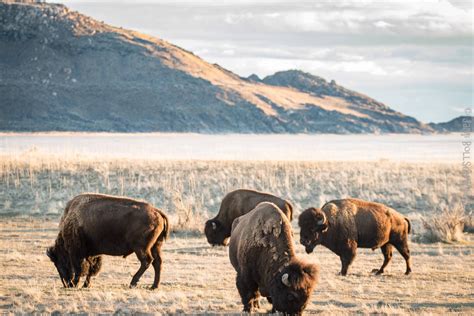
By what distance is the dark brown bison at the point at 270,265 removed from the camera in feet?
33.7

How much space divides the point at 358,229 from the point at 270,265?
6.24m

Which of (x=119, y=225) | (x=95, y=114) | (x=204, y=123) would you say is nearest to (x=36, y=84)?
(x=95, y=114)

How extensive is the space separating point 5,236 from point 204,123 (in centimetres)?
14721

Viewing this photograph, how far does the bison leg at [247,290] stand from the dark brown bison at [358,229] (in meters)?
4.18

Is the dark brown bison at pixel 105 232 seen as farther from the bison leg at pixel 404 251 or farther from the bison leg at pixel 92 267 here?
the bison leg at pixel 404 251

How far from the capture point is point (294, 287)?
1020 centimetres

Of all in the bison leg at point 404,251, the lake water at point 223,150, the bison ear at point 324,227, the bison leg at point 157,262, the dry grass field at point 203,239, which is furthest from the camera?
the lake water at point 223,150

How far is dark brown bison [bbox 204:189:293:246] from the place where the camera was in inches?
760

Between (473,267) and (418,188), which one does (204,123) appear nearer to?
(418,188)

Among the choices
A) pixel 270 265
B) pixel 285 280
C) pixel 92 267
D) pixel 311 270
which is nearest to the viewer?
Answer: pixel 285 280

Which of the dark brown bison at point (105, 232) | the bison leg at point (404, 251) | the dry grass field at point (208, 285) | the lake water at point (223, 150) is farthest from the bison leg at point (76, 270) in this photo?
the lake water at point (223, 150)

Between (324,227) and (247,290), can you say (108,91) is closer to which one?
(324,227)

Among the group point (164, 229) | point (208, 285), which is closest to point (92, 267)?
point (164, 229)

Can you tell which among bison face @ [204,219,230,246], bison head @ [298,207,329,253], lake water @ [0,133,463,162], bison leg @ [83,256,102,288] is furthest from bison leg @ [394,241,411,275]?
lake water @ [0,133,463,162]
